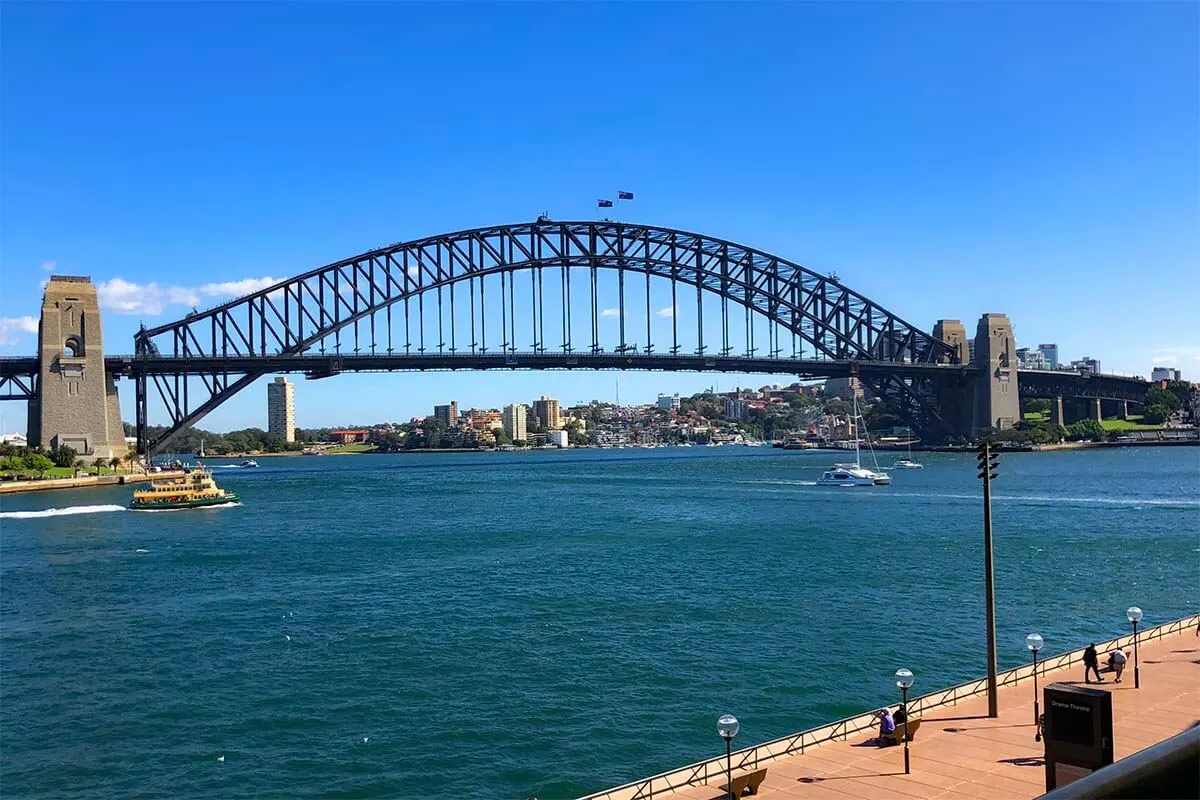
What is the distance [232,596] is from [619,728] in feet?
48.7

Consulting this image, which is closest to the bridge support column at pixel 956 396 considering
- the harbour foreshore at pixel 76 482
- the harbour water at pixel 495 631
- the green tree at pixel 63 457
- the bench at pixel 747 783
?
the harbour water at pixel 495 631

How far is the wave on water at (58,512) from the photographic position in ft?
157

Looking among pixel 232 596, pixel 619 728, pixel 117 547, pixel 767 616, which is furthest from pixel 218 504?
pixel 619 728

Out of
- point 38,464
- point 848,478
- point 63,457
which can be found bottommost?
point 848,478

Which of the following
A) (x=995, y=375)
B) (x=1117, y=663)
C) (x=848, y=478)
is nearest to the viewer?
(x=1117, y=663)

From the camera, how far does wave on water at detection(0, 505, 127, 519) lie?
4797cm

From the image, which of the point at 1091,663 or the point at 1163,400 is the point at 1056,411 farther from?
the point at 1091,663

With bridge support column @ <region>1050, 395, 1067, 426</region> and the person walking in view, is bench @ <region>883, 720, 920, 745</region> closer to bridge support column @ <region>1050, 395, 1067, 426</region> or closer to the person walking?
the person walking

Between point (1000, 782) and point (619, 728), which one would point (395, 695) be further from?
point (1000, 782)

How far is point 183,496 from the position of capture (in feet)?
176

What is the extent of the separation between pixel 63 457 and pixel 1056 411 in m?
99.9

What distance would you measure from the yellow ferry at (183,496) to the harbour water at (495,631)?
20.5ft

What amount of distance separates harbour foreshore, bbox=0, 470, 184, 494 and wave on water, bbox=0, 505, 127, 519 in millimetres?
14567

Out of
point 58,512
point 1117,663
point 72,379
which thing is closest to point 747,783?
point 1117,663
